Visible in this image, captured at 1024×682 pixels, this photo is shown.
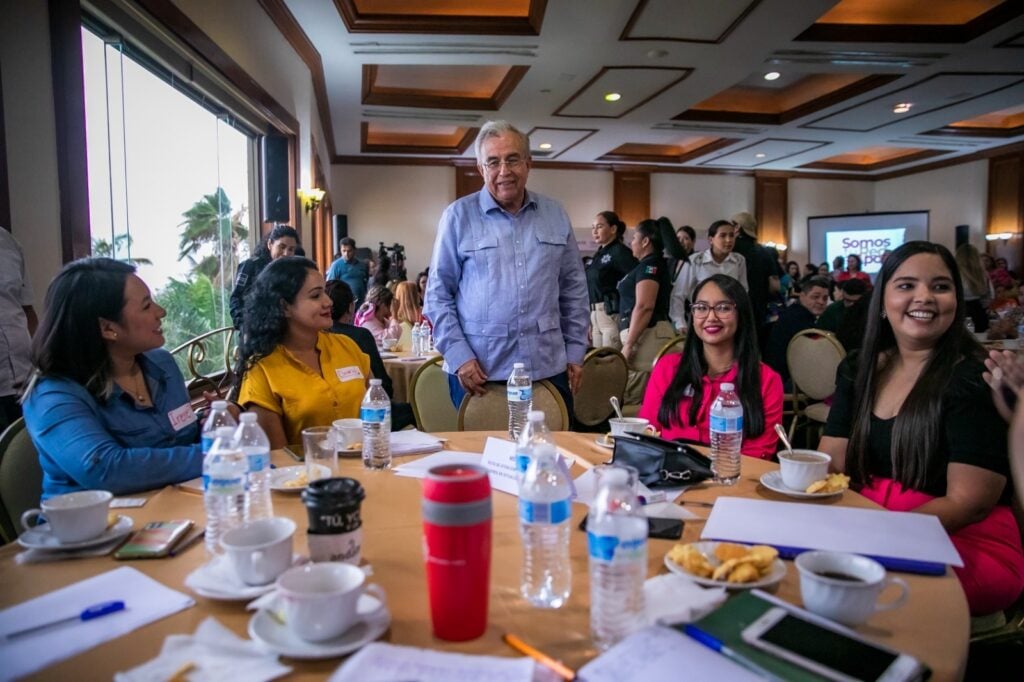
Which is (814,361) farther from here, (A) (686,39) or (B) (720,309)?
(A) (686,39)

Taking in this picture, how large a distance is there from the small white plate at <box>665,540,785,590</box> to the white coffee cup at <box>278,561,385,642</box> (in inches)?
17.9

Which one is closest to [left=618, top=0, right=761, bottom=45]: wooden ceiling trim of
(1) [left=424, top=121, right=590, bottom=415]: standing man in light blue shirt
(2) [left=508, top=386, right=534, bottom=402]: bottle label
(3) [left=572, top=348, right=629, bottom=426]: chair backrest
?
(3) [left=572, top=348, right=629, bottom=426]: chair backrest

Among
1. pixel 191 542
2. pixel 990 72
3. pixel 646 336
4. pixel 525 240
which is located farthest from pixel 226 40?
pixel 990 72

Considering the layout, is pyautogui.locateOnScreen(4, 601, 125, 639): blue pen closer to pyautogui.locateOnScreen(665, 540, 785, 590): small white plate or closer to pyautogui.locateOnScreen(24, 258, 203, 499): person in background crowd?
pyautogui.locateOnScreen(24, 258, 203, 499): person in background crowd

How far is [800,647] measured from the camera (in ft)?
2.60

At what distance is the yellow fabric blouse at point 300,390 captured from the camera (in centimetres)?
206

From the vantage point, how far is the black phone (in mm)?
1193

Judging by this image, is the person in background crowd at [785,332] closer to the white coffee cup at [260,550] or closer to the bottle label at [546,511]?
the bottle label at [546,511]

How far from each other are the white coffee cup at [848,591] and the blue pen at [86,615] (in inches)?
37.7

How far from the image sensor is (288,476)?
5.04 feet

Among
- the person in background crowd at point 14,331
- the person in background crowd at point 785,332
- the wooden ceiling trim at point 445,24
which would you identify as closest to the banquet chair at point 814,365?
the person in background crowd at point 785,332

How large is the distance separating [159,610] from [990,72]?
362 inches

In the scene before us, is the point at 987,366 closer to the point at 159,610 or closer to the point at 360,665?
the point at 360,665

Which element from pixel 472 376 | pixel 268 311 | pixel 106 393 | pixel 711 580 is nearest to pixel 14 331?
pixel 268 311
